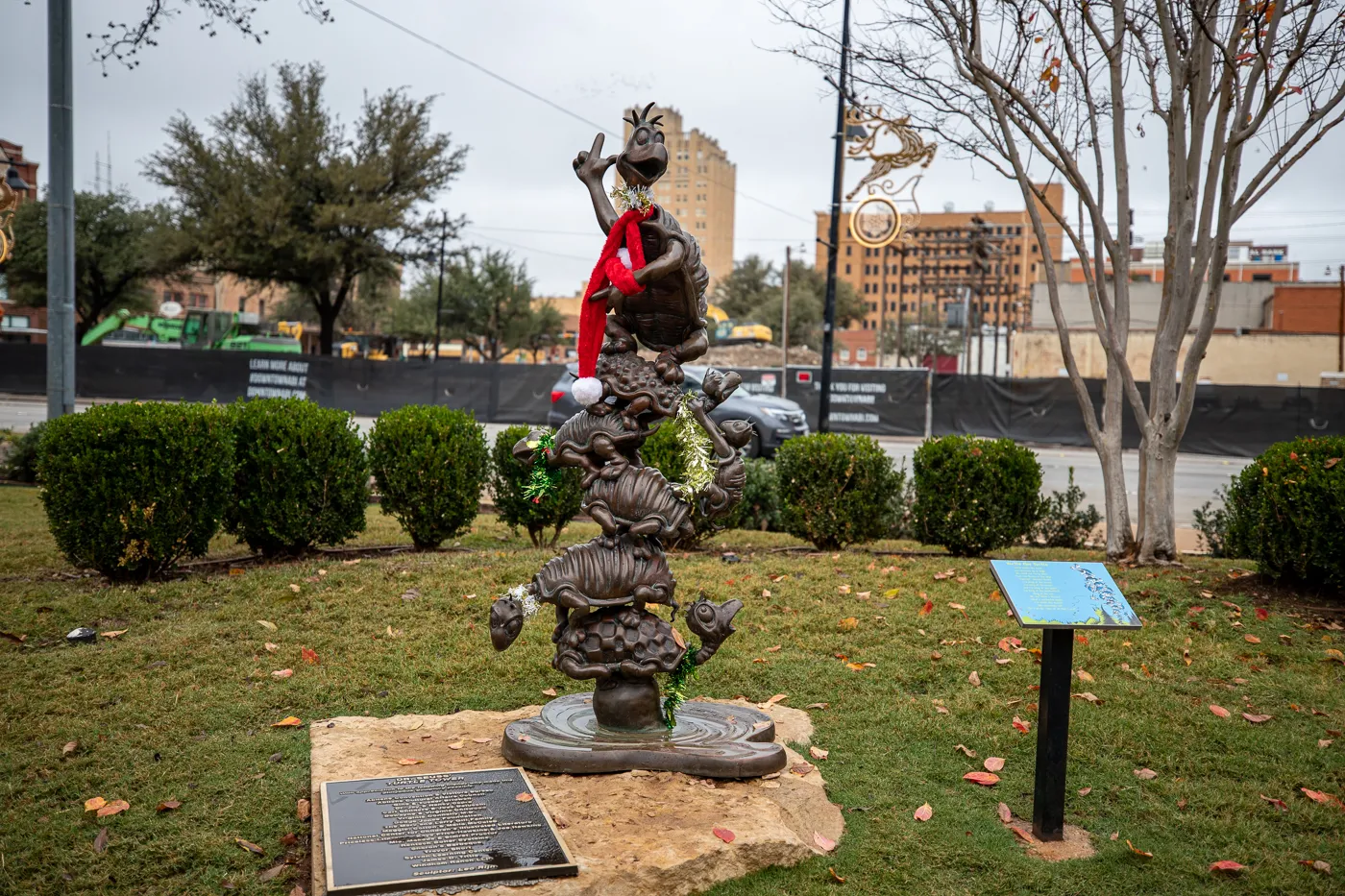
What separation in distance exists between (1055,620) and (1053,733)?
22.5 inches

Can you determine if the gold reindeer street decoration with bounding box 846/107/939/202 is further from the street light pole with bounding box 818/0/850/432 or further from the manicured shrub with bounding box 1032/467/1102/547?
the manicured shrub with bounding box 1032/467/1102/547

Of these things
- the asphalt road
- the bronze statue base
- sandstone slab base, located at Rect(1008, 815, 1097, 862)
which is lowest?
sandstone slab base, located at Rect(1008, 815, 1097, 862)

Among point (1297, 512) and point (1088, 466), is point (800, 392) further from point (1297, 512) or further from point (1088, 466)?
point (1297, 512)

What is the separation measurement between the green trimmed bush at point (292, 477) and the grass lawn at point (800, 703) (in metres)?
0.31

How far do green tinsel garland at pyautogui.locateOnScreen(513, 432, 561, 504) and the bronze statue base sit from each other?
1046 millimetres

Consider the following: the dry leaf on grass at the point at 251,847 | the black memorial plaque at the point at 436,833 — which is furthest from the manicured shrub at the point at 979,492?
the dry leaf on grass at the point at 251,847

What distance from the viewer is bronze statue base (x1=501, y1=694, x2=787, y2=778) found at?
446 centimetres

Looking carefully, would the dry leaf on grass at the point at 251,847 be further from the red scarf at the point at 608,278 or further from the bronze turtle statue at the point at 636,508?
the red scarf at the point at 608,278

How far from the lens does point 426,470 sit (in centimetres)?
863

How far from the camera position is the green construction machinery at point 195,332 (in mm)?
40000

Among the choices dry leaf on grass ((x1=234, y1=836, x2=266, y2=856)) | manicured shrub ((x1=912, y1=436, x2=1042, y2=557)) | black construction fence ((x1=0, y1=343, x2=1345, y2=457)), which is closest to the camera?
dry leaf on grass ((x1=234, y1=836, x2=266, y2=856))

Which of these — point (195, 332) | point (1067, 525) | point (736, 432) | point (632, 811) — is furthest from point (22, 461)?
point (195, 332)

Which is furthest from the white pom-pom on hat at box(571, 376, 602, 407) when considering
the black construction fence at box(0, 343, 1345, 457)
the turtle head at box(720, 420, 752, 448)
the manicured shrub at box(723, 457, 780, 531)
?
the black construction fence at box(0, 343, 1345, 457)

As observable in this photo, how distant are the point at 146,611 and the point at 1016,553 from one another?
23.0 ft
